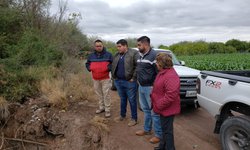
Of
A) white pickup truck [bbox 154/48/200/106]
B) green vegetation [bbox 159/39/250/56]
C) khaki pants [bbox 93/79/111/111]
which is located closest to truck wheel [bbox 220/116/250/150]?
white pickup truck [bbox 154/48/200/106]

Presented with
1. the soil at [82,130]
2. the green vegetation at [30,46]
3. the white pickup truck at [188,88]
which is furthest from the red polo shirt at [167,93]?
the green vegetation at [30,46]

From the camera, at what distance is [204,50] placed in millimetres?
45250

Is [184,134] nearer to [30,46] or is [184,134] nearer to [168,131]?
[168,131]

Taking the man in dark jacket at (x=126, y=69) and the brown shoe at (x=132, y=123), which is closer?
the man in dark jacket at (x=126, y=69)

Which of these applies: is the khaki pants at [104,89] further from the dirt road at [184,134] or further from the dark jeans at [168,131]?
the dark jeans at [168,131]

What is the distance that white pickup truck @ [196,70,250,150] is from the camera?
3.54m

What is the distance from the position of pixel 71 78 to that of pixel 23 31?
13.4 ft

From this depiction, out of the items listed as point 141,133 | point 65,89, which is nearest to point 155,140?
point 141,133

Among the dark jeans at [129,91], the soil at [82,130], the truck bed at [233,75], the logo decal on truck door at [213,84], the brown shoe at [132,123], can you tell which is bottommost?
the soil at [82,130]

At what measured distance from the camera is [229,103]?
3.95 m

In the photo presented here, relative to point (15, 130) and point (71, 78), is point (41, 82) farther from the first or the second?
point (15, 130)

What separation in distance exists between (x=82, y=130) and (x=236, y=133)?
323 cm

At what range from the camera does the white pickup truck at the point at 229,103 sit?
354 cm

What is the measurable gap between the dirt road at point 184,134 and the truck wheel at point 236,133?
585 mm
